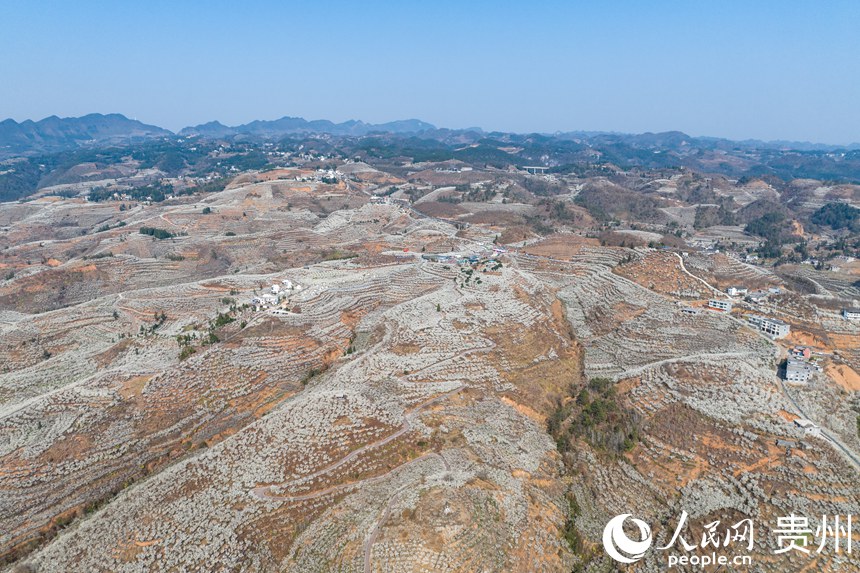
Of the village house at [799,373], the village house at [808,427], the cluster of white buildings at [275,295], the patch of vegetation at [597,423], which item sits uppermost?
the village house at [799,373]

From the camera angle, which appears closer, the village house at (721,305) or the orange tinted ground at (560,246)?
the village house at (721,305)

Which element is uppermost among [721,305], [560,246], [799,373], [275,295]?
[560,246]

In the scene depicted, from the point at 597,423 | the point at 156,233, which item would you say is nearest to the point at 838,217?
the point at 597,423

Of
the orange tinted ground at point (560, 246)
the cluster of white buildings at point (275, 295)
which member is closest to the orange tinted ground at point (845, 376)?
the orange tinted ground at point (560, 246)

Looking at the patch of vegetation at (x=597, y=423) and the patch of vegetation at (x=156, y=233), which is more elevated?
the patch of vegetation at (x=156, y=233)

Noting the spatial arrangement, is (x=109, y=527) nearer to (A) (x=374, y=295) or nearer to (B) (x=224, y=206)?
(A) (x=374, y=295)

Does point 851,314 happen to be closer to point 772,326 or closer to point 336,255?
point 772,326

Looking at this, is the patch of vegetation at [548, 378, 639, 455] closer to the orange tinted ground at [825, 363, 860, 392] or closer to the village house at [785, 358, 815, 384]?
the village house at [785, 358, 815, 384]

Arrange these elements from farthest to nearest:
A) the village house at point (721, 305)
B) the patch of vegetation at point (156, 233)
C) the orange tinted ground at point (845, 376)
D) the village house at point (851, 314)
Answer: the patch of vegetation at point (156, 233) < the village house at point (721, 305) < the village house at point (851, 314) < the orange tinted ground at point (845, 376)

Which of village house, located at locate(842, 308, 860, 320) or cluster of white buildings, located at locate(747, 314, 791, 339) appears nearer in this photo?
cluster of white buildings, located at locate(747, 314, 791, 339)

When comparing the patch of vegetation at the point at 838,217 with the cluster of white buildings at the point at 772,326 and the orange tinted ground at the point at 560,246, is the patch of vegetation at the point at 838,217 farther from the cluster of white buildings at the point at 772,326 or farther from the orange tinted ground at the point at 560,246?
the cluster of white buildings at the point at 772,326

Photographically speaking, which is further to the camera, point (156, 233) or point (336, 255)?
point (156, 233)

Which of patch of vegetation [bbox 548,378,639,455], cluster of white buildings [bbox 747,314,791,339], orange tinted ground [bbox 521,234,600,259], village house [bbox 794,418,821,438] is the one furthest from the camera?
orange tinted ground [bbox 521,234,600,259]

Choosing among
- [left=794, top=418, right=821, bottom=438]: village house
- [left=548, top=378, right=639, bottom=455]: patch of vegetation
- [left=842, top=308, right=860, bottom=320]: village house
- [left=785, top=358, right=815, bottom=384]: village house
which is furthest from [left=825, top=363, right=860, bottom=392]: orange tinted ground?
[left=548, top=378, right=639, bottom=455]: patch of vegetation
